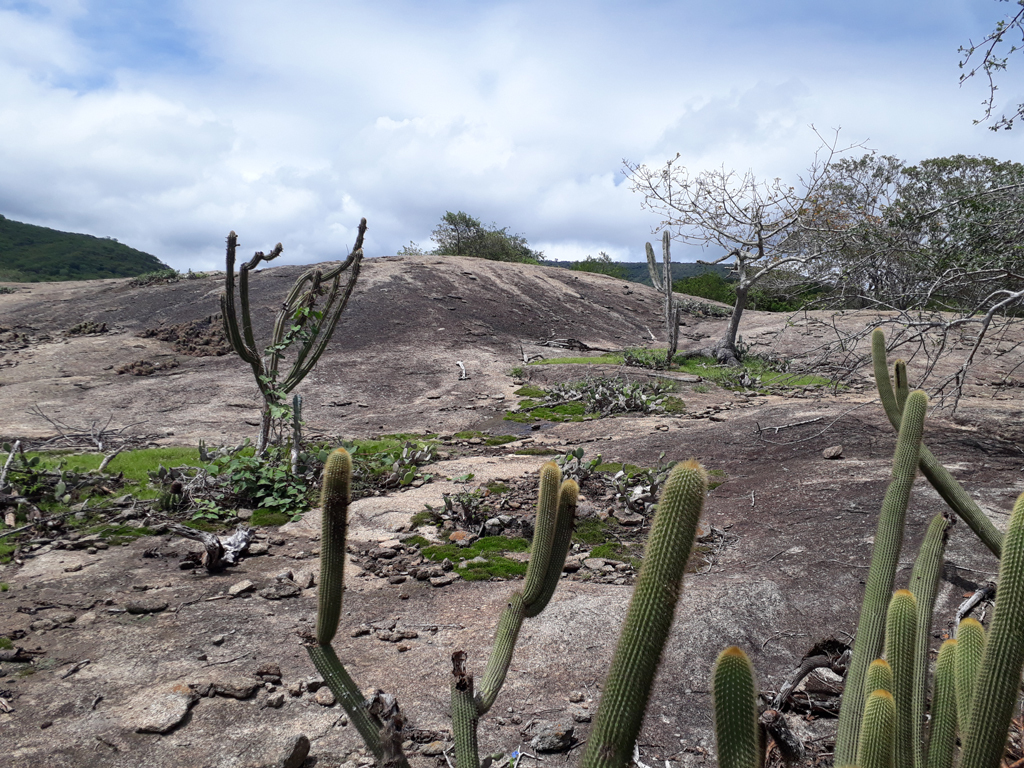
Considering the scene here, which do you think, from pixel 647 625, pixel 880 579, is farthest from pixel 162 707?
pixel 880 579

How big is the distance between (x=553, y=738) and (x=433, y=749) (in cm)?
53

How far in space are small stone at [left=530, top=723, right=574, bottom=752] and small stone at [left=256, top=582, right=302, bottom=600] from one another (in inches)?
90.7

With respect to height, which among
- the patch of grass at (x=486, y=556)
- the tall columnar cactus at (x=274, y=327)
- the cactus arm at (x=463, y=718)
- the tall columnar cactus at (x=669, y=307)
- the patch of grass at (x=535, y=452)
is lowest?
the patch of grass at (x=486, y=556)

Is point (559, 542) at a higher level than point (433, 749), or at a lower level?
higher

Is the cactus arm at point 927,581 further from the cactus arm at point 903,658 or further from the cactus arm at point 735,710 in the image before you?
the cactus arm at point 735,710

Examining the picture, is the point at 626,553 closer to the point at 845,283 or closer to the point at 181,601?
the point at 181,601

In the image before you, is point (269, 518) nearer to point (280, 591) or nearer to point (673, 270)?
point (280, 591)

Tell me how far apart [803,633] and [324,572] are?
3008 millimetres

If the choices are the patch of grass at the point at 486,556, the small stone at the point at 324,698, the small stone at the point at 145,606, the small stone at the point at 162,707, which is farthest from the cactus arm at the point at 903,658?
the small stone at the point at 145,606

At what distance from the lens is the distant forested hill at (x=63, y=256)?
187 ft

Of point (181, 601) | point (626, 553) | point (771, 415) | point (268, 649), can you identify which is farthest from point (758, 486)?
point (181, 601)

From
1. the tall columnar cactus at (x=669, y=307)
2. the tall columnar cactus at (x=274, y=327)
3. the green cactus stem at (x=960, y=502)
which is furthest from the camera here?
the tall columnar cactus at (x=669, y=307)

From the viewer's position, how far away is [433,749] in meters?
2.78

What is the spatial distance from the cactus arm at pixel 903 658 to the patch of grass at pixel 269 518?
213 inches
